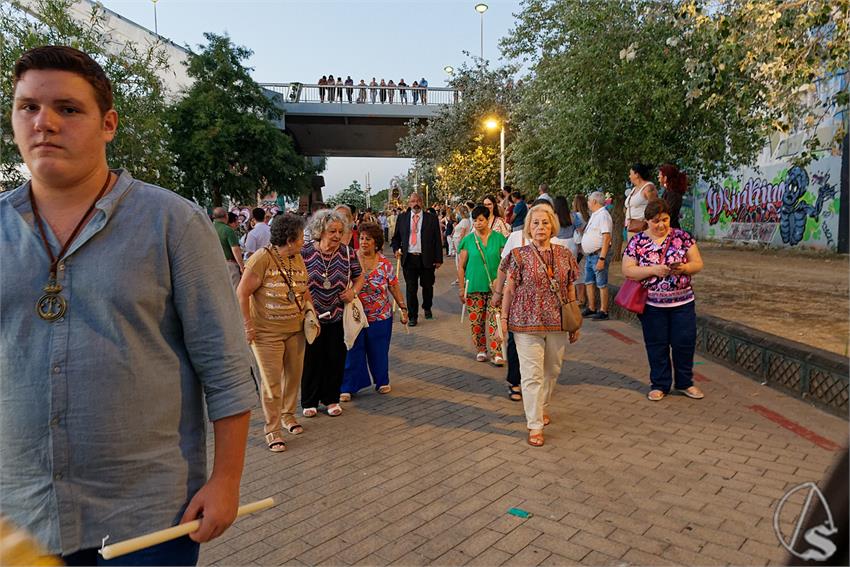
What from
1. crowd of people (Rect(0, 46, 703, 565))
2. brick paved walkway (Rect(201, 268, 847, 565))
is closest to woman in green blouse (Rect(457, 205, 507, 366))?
brick paved walkway (Rect(201, 268, 847, 565))

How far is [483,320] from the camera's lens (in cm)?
791

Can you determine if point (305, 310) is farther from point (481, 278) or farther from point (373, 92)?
point (373, 92)

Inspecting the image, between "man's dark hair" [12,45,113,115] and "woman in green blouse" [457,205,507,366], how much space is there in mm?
6090

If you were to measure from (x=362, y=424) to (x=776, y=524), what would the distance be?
459 cm

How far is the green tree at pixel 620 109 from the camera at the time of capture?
41.8 feet

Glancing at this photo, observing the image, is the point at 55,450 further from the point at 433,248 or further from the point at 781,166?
the point at 781,166

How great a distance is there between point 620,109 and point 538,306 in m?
9.43

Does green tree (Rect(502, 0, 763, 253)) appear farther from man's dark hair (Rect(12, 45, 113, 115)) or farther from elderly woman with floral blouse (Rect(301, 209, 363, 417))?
man's dark hair (Rect(12, 45, 113, 115))

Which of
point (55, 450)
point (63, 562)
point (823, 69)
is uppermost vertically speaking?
point (823, 69)

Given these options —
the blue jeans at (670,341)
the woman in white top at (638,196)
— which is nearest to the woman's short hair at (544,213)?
the blue jeans at (670,341)

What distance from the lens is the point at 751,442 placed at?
192 inches

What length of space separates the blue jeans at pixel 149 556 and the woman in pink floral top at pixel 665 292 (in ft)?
16.7

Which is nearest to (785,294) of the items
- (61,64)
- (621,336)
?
(621,336)

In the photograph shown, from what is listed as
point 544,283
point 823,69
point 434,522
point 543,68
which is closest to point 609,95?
point 543,68
